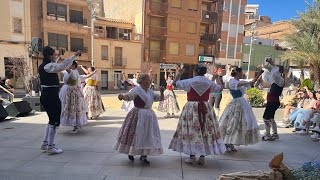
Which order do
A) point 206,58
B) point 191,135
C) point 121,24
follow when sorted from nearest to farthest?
1. point 191,135
2. point 121,24
3. point 206,58

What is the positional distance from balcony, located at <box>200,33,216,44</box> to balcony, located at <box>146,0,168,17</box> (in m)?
6.56

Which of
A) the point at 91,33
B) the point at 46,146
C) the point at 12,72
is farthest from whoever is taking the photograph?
the point at 91,33

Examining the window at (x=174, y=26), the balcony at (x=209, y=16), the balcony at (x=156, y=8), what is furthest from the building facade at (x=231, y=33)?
the balcony at (x=156, y=8)

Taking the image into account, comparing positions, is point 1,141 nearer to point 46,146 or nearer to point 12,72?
point 46,146

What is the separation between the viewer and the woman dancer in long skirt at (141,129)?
4.11 metres

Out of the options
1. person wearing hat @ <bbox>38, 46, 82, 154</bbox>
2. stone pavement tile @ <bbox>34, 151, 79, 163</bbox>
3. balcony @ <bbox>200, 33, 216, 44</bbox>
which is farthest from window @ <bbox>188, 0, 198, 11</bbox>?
stone pavement tile @ <bbox>34, 151, 79, 163</bbox>

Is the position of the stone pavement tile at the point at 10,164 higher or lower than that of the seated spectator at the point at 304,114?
lower

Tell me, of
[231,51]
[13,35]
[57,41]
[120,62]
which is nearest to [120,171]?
[13,35]

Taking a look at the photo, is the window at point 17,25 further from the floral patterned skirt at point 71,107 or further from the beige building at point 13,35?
the floral patterned skirt at point 71,107

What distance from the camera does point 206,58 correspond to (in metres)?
34.4

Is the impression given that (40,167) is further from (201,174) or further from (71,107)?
(201,174)

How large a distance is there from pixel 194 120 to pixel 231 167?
3.58 ft

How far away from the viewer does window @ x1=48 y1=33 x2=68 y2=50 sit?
2523 centimetres

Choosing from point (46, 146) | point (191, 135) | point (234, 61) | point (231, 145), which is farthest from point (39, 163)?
point (234, 61)
